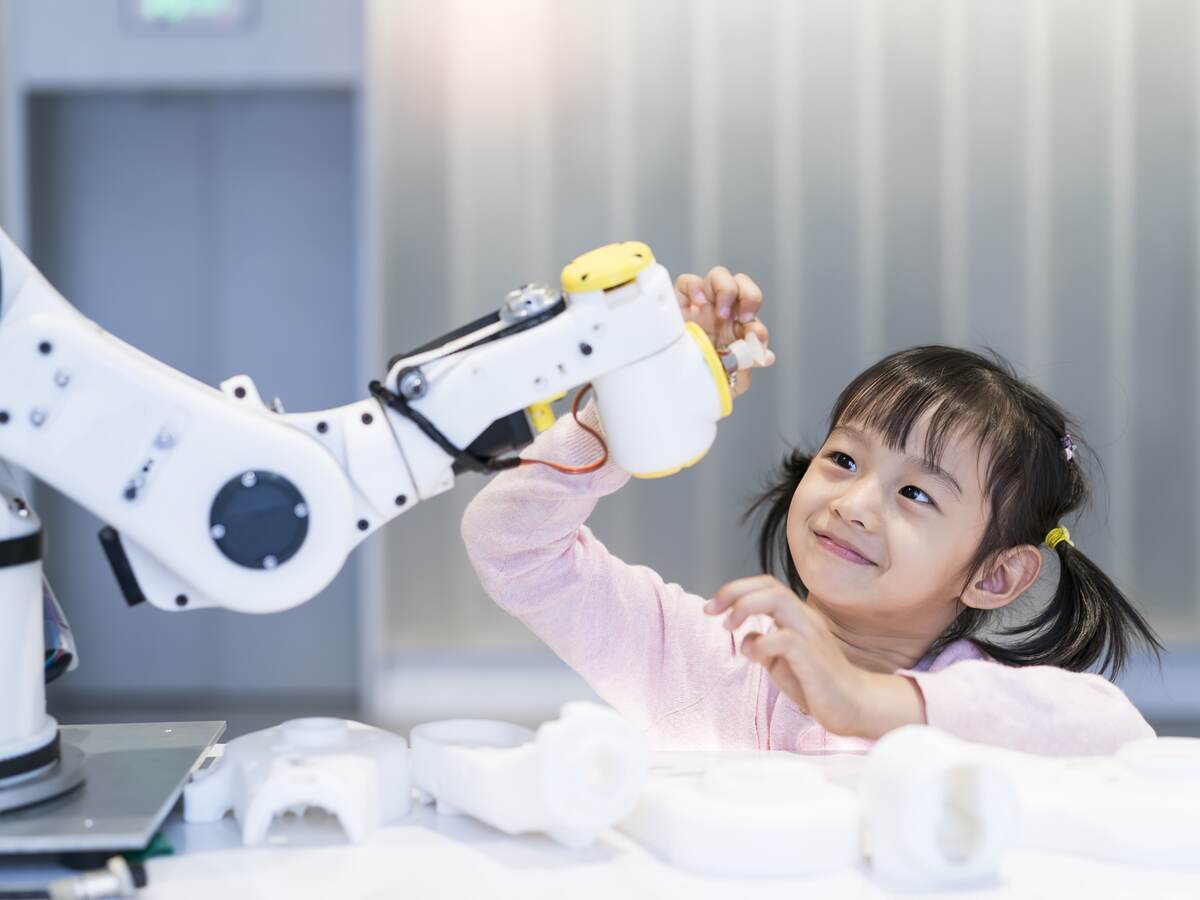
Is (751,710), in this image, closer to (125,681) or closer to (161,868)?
(161,868)

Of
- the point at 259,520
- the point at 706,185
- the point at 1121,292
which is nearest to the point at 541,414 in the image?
the point at 259,520

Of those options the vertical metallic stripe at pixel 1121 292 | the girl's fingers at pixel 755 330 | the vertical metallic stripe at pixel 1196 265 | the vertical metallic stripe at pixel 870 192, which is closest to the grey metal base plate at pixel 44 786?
the girl's fingers at pixel 755 330

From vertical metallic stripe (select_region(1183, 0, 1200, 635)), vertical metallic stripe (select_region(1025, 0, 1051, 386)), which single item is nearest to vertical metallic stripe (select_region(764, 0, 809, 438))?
vertical metallic stripe (select_region(1025, 0, 1051, 386))

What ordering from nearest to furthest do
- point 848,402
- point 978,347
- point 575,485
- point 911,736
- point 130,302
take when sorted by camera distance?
point 911,736 → point 575,485 → point 848,402 → point 978,347 → point 130,302

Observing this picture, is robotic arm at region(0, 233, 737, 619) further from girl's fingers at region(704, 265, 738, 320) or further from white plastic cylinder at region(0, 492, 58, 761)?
girl's fingers at region(704, 265, 738, 320)

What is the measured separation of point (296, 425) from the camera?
0.77m

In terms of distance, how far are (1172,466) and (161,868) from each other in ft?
7.76

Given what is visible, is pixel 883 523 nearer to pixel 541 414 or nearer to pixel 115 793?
pixel 541 414

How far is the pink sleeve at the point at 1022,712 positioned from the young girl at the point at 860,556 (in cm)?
18

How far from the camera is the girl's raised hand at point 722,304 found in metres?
1.13

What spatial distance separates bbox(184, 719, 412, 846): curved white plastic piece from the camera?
2.39 feet

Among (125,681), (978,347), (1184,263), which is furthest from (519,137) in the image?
(125,681)

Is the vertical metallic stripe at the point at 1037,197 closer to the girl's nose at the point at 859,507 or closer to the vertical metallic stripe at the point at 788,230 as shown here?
the vertical metallic stripe at the point at 788,230

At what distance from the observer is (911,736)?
68cm
